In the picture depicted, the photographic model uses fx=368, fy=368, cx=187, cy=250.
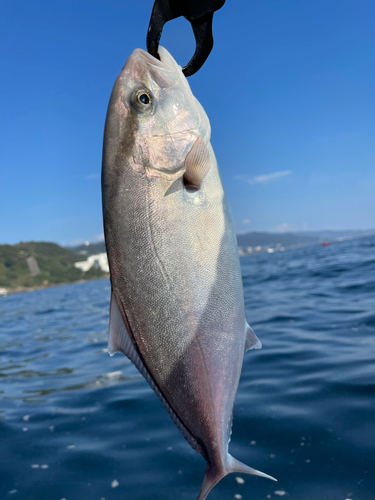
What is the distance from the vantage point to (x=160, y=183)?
160 cm

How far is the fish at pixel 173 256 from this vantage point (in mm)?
1559

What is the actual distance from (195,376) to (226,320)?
0.28 m

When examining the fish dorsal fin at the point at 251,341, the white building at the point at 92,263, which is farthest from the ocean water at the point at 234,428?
the white building at the point at 92,263

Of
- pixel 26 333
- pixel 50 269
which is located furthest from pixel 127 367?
pixel 50 269

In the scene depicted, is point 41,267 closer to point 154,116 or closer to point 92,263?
point 92,263

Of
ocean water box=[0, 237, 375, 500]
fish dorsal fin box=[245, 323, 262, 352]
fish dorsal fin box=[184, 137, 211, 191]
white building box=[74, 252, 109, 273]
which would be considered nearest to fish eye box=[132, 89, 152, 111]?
fish dorsal fin box=[184, 137, 211, 191]

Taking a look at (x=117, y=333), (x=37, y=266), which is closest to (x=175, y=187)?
(x=117, y=333)

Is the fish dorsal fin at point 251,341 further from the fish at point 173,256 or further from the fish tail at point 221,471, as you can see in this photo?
the fish tail at point 221,471

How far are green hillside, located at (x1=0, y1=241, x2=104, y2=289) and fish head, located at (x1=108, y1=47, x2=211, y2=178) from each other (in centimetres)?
10162

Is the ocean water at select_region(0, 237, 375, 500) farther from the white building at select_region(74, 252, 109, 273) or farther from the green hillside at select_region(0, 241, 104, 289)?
the white building at select_region(74, 252, 109, 273)

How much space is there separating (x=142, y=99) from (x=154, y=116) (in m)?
0.09

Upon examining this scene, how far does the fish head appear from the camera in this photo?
1621mm

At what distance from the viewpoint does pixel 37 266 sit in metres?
112

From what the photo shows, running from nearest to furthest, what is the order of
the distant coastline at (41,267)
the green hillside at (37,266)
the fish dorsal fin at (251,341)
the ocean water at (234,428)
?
the fish dorsal fin at (251,341) → the ocean water at (234,428) → the distant coastline at (41,267) → the green hillside at (37,266)
